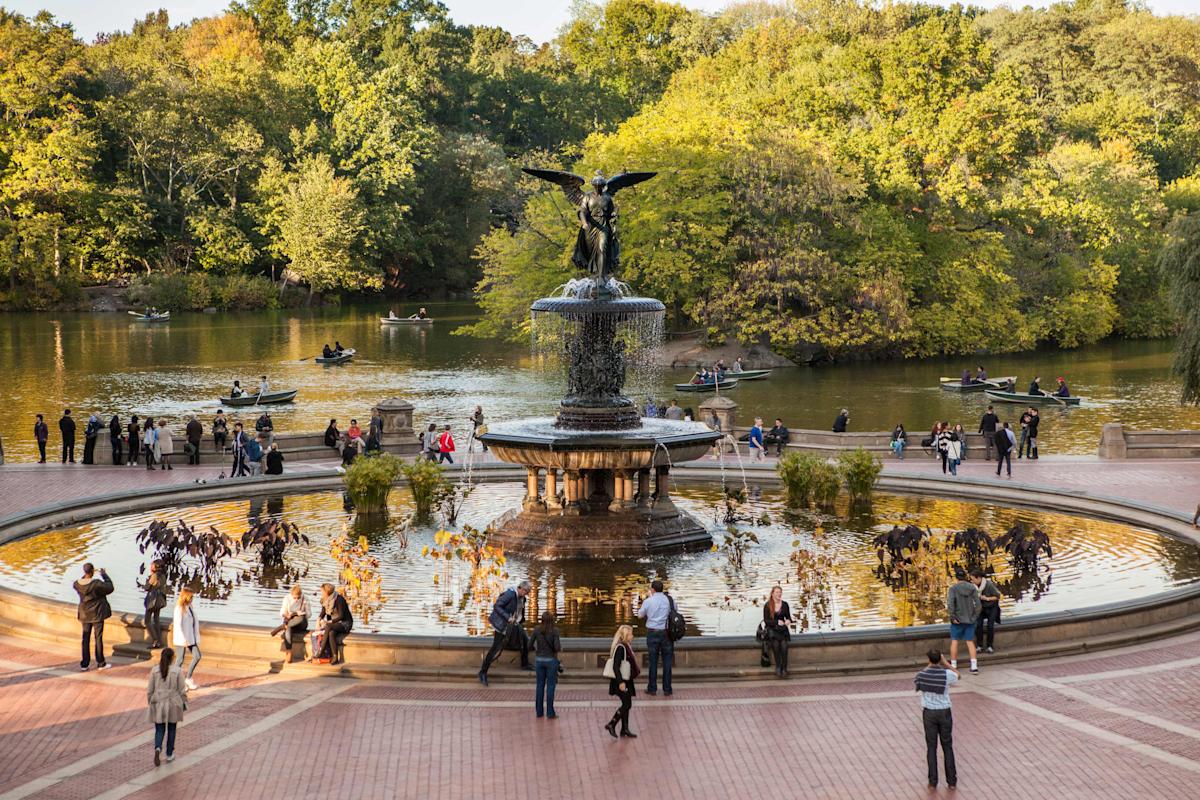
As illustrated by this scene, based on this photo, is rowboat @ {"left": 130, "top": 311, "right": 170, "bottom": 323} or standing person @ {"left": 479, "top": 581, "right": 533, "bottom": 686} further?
rowboat @ {"left": 130, "top": 311, "right": 170, "bottom": 323}

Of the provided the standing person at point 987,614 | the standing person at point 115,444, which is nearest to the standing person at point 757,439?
the standing person at point 115,444

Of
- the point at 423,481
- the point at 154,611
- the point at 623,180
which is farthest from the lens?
the point at 423,481

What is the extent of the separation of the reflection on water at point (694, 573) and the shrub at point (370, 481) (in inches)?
16.5

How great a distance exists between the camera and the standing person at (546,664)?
16031mm

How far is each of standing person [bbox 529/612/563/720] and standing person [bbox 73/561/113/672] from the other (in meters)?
5.64

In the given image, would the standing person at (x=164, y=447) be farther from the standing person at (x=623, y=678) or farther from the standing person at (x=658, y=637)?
the standing person at (x=623, y=678)

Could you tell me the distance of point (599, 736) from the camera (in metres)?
15.6

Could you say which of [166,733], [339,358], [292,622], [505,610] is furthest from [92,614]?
[339,358]

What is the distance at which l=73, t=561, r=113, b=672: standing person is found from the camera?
17906 mm

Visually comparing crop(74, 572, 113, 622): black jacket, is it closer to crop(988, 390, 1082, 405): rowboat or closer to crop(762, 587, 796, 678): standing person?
crop(762, 587, 796, 678): standing person

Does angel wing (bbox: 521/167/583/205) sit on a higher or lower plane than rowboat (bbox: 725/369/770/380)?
higher

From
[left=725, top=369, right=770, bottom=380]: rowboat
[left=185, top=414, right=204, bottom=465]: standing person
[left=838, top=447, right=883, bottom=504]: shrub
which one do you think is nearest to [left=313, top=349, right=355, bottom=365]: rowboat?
[left=725, top=369, right=770, bottom=380]: rowboat

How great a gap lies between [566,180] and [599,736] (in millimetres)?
13286

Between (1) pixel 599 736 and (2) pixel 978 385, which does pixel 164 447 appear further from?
(2) pixel 978 385
